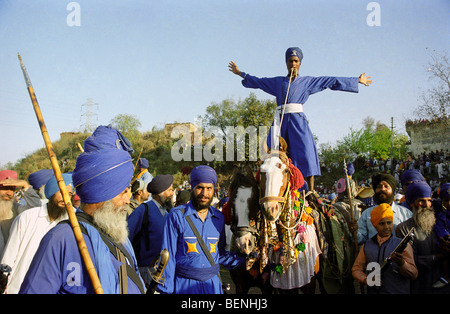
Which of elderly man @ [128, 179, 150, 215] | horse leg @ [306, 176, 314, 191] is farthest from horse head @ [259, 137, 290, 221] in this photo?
elderly man @ [128, 179, 150, 215]

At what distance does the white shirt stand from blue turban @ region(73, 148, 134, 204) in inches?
56.5

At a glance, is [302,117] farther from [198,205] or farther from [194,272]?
[194,272]

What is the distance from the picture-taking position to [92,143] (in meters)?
2.33

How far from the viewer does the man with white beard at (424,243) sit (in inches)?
143

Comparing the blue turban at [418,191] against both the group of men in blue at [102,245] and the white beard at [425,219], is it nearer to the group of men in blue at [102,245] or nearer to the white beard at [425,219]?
the white beard at [425,219]

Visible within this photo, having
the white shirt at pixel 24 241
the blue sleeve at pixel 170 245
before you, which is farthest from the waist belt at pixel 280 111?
the white shirt at pixel 24 241

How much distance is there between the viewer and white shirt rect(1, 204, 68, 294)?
2.91 m

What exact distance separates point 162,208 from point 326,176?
1369 inches

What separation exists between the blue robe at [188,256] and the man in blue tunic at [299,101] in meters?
1.85

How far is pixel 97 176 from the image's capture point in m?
2.09

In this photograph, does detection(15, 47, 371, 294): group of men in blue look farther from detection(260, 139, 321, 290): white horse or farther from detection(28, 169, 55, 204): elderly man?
detection(28, 169, 55, 204): elderly man

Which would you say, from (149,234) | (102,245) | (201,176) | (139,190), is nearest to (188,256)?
(201,176)
